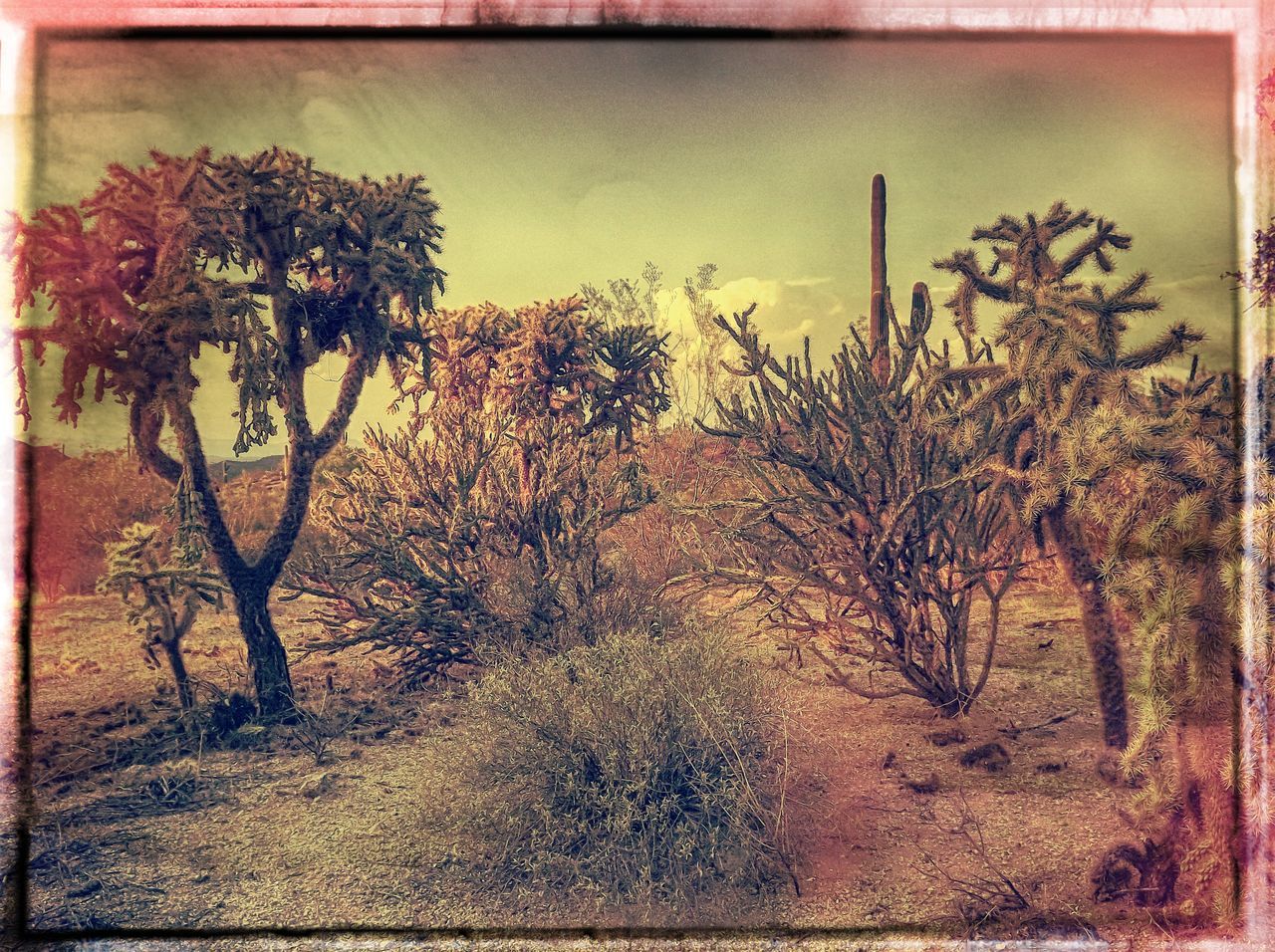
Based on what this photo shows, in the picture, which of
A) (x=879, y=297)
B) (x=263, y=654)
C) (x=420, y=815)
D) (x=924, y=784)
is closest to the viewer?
(x=420, y=815)

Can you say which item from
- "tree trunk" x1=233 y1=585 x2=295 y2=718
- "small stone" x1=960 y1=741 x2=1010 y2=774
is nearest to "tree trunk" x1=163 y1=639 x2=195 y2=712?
"tree trunk" x1=233 y1=585 x2=295 y2=718

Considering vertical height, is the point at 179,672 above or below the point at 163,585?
below

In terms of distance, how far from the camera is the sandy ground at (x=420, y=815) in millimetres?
4230

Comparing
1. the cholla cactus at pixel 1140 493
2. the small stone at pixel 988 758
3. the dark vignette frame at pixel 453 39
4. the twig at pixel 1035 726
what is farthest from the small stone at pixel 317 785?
the cholla cactus at pixel 1140 493

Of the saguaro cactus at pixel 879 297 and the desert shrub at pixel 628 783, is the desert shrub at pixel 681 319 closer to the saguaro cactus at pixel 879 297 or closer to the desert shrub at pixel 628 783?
the saguaro cactus at pixel 879 297

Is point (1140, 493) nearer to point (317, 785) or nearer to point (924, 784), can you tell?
point (924, 784)

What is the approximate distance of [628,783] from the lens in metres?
4.43

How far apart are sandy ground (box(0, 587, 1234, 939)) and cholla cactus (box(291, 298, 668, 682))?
0.57 metres

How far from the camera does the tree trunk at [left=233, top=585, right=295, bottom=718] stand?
20.4ft

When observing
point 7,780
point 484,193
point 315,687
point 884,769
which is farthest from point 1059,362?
point 7,780

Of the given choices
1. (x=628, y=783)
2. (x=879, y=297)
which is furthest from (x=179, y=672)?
(x=879, y=297)

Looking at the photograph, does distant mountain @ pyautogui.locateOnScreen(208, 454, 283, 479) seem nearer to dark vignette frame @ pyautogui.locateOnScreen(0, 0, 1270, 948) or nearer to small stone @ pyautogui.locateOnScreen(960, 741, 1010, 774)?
dark vignette frame @ pyautogui.locateOnScreen(0, 0, 1270, 948)

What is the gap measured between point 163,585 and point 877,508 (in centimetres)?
438

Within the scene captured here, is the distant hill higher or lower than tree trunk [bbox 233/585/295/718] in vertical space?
higher
